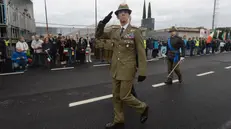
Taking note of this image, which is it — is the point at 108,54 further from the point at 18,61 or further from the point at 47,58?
the point at 47,58

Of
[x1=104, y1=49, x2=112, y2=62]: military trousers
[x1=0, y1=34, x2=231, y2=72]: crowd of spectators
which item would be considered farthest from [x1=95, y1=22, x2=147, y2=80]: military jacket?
[x1=0, y1=34, x2=231, y2=72]: crowd of spectators

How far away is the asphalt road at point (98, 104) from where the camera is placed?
335 cm

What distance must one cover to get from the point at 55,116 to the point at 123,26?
2.19 metres

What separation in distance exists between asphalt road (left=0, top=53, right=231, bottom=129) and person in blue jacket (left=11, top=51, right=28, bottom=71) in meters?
2.12

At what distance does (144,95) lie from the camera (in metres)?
4.98

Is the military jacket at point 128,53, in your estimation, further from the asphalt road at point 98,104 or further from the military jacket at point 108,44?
the asphalt road at point 98,104

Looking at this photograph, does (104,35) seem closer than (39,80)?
Yes

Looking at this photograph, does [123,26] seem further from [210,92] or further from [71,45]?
[71,45]

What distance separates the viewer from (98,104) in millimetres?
4301

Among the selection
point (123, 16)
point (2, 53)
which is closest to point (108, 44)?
point (123, 16)

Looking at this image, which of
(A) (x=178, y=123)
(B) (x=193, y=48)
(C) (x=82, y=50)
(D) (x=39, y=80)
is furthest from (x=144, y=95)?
(B) (x=193, y=48)

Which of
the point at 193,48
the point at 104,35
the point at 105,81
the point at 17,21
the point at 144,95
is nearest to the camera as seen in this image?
the point at 104,35

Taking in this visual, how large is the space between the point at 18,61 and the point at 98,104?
240 inches

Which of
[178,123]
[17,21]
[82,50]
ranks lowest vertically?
[178,123]
